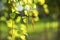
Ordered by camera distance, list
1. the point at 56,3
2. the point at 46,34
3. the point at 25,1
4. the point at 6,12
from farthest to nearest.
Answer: the point at 46,34 → the point at 56,3 → the point at 6,12 → the point at 25,1

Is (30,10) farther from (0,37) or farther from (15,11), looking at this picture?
(0,37)

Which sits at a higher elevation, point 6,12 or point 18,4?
point 18,4

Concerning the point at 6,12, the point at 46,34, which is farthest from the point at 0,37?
the point at 6,12

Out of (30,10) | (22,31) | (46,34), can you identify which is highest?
(30,10)

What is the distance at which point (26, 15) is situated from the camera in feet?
6.19

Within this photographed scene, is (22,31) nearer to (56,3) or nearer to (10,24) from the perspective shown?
(10,24)

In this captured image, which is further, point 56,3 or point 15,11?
point 56,3

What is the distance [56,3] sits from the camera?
596cm

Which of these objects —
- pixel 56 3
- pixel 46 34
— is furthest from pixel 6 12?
pixel 46 34

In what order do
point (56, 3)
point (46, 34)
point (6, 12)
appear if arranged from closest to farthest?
point (6, 12), point (56, 3), point (46, 34)

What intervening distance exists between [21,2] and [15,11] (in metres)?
0.08

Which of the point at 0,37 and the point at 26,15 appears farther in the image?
the point at 0,37

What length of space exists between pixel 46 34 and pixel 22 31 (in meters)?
5.61

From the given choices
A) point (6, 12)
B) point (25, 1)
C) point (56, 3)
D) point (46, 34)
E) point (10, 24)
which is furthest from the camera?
point (46, 34)
